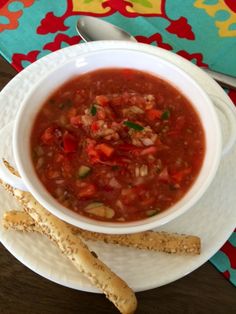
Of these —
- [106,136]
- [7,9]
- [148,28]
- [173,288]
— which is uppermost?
[7,9]

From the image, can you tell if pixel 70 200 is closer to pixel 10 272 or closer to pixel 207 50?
pixel 10 272

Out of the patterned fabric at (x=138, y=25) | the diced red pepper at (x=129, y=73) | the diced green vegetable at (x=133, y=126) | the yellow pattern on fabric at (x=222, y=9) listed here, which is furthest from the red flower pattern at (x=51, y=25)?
the diced green vegetable at (x=133, y=126)

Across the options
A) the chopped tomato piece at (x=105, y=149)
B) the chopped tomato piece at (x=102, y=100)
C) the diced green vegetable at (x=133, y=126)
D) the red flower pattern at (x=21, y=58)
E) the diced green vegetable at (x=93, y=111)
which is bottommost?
the diced green vegetable at (x=133, y=126)

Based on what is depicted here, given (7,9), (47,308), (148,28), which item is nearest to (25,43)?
(7,9)

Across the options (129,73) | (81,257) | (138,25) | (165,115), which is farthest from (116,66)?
(81,257)

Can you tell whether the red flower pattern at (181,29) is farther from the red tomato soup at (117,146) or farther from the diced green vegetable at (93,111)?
the diced green vegetable at (93,111)
